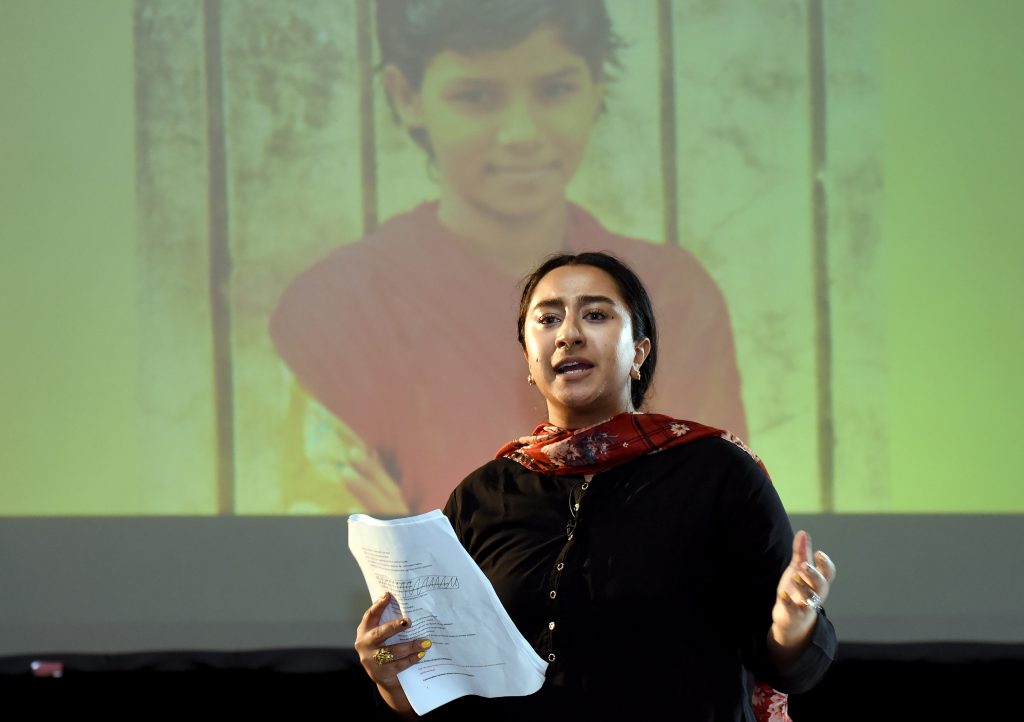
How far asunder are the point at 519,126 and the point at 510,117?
1.4 inches

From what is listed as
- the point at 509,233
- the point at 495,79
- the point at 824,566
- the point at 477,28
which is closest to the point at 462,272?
the point at 509,233

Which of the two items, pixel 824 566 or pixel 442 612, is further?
pixel 442 612

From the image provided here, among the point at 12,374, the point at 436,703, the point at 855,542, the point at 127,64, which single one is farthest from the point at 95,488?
the point at 855,542

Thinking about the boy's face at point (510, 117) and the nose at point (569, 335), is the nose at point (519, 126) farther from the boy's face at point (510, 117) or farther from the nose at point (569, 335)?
the nose at point (569, 335)

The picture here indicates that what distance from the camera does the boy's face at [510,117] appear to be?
2910 mm

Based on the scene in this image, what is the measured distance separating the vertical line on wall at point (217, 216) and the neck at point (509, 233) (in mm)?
608

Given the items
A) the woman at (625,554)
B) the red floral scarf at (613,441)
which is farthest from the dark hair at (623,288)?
the red floral scarf at (613,441)

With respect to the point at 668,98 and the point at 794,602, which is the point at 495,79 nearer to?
the point at 668,98

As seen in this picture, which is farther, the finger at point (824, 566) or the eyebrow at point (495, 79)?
the eyebrow at point (495, 79)

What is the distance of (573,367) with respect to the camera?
137 cm

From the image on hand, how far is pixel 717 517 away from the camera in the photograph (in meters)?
1.26

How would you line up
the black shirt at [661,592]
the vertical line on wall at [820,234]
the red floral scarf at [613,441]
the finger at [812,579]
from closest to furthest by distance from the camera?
the finger at [812,579], the black shirt at [661,592], the red floral scarf at [613,441], the vertical line on wall at [820,234]

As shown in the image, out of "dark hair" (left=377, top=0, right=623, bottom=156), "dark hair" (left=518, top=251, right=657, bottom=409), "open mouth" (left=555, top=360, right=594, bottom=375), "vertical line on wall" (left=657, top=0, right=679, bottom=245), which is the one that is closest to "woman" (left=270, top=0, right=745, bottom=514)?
"dark hair" (left=377, top=0, right=623, bottom=156)

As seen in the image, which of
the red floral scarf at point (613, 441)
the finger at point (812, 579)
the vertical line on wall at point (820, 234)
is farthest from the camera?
the vertical line on wall at point (820, 234)
